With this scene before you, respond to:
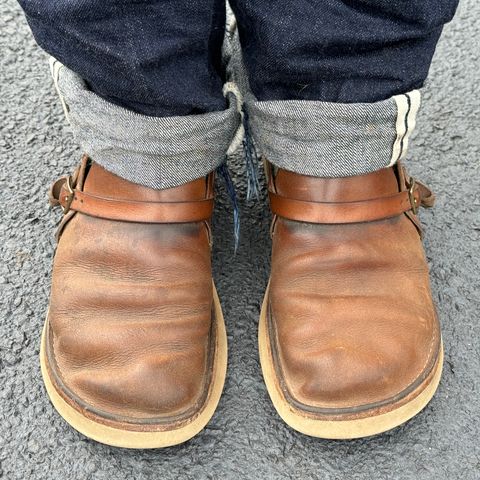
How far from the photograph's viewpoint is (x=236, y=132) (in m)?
0.94

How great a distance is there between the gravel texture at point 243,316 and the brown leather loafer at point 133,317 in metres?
0.06

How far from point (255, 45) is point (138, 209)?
0.26 meters

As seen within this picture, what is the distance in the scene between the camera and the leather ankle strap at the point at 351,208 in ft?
2.92

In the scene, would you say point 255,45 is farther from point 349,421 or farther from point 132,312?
point 349,421

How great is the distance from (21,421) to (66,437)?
→ 0.07 metres

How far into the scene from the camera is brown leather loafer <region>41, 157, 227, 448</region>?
824mm

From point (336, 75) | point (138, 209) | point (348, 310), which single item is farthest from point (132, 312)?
point (336, 75)

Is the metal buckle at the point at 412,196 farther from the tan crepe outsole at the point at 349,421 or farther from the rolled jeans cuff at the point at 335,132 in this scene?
the tan crepe outsole at the point at 349,421

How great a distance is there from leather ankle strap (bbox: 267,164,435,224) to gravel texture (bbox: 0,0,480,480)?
18cm

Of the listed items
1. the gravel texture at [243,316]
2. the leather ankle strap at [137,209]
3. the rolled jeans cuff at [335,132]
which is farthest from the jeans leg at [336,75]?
the gravel texture at [243,316]

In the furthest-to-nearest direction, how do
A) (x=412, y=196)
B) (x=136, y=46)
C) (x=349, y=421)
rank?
(x=412, y=196)
(x=349, y=421)
(x=136, y=46)

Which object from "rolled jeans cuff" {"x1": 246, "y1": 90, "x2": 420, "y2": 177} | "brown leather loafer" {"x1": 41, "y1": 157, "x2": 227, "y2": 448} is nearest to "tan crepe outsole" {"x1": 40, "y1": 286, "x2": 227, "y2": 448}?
"brown leather loafer" {"x1": 41, "y1": 157, "x2": 227, "y2": 448}

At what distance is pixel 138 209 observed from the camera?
876 millimetres

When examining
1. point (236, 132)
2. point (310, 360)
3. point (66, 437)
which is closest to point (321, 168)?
point (236, 132)
